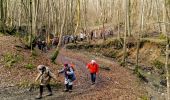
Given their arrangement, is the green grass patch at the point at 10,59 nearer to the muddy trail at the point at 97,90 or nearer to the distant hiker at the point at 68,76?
the muddy trail at the point at 97,90

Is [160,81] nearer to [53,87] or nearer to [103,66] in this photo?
[103,66]

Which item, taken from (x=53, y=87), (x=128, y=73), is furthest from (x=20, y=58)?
(x=128, y=73)

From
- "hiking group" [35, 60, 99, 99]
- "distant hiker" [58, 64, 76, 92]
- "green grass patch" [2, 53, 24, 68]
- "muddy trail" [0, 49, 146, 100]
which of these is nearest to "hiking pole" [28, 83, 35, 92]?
"muddy trail" [0, 49, 146, 100]

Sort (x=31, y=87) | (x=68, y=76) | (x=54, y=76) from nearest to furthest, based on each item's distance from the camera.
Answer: (x=54, y=76) → (x=31, y=87) → (x=68, y=76)

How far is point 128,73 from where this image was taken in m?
27.3

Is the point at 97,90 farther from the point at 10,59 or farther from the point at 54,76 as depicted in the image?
the point at 10,59

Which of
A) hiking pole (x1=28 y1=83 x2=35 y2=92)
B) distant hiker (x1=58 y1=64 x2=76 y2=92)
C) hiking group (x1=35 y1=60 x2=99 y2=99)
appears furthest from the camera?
distant hiker (x1=58 y1=64 x2=76 y2=92)

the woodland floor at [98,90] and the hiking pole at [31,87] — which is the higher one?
the hiking pole at [31,87]

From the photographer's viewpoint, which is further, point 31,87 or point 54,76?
point 31,87

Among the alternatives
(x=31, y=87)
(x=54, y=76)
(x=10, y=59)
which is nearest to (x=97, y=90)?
(x=54, y=76)

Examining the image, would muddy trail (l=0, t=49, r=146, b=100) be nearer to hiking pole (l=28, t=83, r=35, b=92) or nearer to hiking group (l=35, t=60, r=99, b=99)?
hiking pole (l=28, t=83, r=35, b=92)

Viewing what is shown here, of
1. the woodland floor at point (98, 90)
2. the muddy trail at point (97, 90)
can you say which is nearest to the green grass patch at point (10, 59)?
the woodland floor at point (98, 90)

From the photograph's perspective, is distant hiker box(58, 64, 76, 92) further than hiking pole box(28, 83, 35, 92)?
Yes

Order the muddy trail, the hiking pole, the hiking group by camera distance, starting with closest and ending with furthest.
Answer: the hiking group
the muddy trail
the hiking pole
